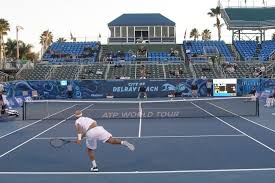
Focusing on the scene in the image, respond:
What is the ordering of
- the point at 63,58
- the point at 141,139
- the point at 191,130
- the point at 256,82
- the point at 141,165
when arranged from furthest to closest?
1. the point at 63,58
2. the point at 256,82
3. the point at 191,130
4. the point at 141,139
5. the point at 141,165

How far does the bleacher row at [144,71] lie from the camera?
→ 57094 millimetres

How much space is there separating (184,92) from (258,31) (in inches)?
1057

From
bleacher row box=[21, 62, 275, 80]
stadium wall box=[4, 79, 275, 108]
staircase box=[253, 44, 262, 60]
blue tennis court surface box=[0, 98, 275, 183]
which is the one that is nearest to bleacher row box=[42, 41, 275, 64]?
staircase box=[253, 44, 262, 60]

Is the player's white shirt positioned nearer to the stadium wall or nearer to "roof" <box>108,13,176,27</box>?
the stadium wall

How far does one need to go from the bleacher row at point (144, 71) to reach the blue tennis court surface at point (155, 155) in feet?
108

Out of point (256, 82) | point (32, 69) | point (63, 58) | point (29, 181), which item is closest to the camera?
point (29, 181)

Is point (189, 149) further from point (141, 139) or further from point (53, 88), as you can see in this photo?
point (53, 88)

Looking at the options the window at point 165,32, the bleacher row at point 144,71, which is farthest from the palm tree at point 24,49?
the bleacher row at point 144,71

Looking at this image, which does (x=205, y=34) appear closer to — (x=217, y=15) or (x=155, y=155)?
(x=217, y=15)

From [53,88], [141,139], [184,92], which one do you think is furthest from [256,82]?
[141,139]

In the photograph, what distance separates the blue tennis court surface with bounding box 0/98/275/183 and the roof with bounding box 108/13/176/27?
50.0 meters

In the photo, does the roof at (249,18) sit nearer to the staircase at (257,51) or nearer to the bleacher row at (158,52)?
the bleacher row at (158,52)

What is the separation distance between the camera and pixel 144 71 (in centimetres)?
5800

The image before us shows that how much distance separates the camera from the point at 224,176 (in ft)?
38.3
